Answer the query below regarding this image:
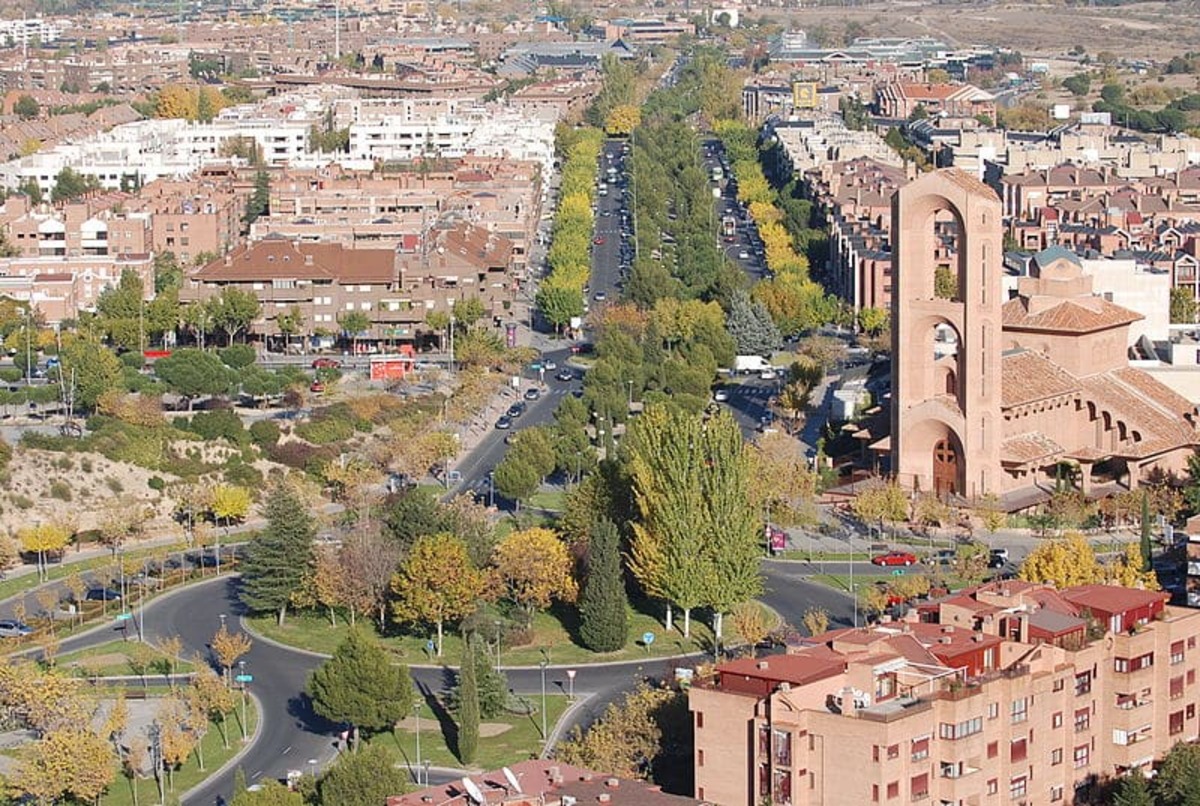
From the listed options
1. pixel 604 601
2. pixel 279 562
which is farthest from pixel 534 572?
pixel 279 562

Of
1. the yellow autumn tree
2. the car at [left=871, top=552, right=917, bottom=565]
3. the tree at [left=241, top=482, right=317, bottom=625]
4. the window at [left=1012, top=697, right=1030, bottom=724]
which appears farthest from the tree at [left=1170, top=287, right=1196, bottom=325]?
the window at [left=1012, top=697, right=1030, bottom=724]

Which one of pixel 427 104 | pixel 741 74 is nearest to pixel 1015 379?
pixel 427 104

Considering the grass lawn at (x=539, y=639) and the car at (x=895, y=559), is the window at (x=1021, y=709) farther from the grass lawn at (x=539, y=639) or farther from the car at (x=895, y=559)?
the car at (x=895, y=559)

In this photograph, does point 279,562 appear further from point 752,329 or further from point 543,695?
point 752,329

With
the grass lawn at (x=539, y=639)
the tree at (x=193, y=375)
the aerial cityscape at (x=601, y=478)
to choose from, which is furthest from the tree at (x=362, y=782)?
the tree at (x=193, y=375)

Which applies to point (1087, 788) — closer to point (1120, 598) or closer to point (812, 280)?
point (1120, 598)

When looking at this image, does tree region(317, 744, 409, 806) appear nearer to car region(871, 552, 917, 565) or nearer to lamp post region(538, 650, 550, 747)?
lamp post region(538, 650, 550, 747)
